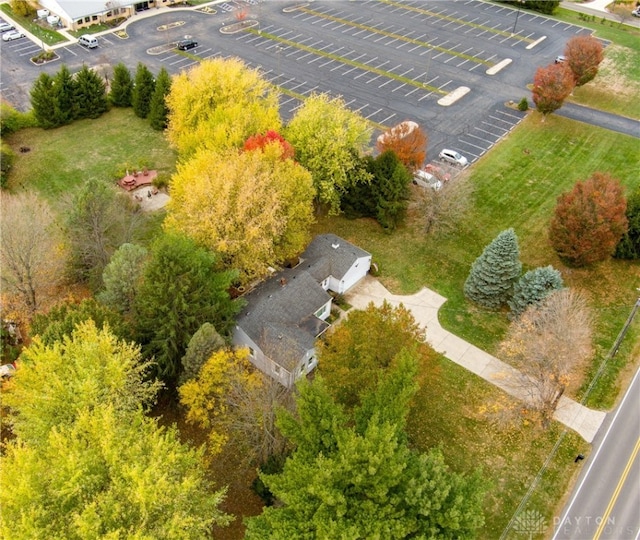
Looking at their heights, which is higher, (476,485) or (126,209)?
(476,485)

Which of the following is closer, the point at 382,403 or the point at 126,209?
the point at 382,403

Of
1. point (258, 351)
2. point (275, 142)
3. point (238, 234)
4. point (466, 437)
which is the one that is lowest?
point (466, 437)

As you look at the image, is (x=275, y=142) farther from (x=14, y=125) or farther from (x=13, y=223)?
(x=14, y=125)

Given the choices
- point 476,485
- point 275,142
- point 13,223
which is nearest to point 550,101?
point 275,142

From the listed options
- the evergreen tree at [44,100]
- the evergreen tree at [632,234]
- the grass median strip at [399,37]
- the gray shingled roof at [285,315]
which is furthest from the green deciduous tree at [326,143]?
the grass median strip at [399,37]

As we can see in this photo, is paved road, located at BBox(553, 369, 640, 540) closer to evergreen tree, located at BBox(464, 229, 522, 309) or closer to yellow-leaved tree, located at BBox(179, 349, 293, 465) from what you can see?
evergreen tree, located at BBox(464, 229, 522, 309)

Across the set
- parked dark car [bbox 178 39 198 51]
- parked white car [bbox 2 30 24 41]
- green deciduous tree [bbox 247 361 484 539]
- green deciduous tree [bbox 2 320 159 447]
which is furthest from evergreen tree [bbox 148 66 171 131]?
green deciduous tree [bbox 247 361 484 539]

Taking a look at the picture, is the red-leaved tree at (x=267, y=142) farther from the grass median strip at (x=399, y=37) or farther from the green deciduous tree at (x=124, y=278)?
the grass median strip at (x=399, y=37)
